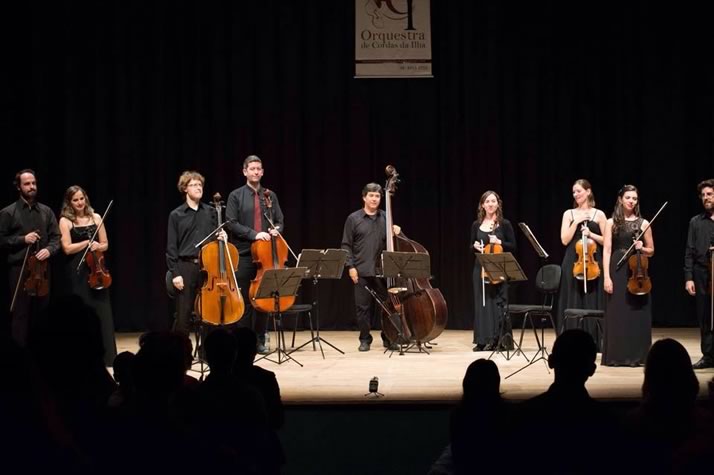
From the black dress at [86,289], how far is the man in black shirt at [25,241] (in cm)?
18

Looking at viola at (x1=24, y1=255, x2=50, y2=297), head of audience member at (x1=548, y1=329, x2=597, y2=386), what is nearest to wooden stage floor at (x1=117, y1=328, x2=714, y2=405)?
viola at (x1=24, y1=255, x2=50, y2=297)

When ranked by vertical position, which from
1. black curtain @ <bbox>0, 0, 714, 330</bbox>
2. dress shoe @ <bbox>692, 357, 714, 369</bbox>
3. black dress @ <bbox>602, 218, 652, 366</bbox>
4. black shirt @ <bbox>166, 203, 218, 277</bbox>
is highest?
black curtain @ <bbox>0, 0, 714, 330</bbox>

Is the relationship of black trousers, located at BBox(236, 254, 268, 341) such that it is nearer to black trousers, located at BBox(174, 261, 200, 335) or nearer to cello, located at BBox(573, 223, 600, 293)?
black trousers, located at BBox(174, 261, 200, 335)

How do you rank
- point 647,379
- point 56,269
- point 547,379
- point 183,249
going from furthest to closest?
1. point 56,269
2. point 183,249
3. point 547,379
4. point 647,379

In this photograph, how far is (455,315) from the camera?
10.4 meters

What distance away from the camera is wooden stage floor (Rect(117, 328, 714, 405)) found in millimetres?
5656

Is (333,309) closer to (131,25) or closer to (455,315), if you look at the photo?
(455,315)

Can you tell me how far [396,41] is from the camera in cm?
1013

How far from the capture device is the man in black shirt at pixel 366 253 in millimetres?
8727

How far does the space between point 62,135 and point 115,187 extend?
858 millimetres

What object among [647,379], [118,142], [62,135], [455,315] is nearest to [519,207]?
[455,315]

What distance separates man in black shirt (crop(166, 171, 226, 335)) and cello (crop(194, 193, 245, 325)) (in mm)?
369

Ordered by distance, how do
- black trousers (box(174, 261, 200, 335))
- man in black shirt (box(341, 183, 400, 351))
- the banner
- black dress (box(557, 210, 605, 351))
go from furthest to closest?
the banner, man in black shirt (box(341, 183, 400, 351)), black dress (box(557, 210, 605, 351)), black trousers (box(174, 261, 200, 335))

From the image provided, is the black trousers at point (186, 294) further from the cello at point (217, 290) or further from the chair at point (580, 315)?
the chair at point (580, 315)
